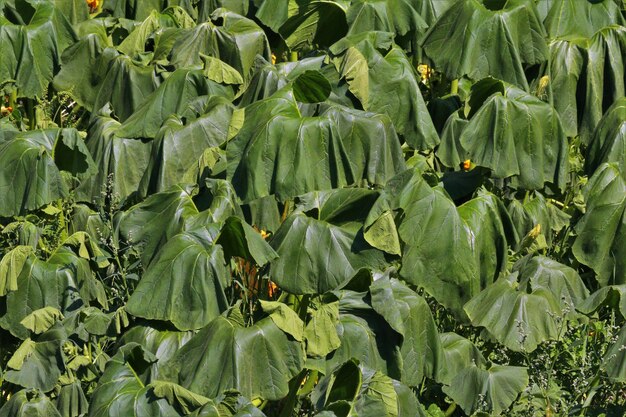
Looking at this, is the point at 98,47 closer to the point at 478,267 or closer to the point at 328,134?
the point at 328,134

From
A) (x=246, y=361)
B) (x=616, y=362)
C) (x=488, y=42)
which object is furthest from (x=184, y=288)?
(x=488, y=42)

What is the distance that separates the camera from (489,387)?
4051mm

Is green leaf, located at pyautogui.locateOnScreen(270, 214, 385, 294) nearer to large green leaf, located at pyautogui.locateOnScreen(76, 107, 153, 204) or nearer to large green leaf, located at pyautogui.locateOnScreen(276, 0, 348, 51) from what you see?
large green leaf, located at pyautogui.locateOnScreen(76, 107, 153, 204)

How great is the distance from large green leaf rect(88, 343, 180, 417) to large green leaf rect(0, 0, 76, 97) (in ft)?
6.83

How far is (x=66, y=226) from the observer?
5141 millimetres

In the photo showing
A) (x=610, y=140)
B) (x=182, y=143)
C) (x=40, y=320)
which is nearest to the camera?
(x=40, y=320)

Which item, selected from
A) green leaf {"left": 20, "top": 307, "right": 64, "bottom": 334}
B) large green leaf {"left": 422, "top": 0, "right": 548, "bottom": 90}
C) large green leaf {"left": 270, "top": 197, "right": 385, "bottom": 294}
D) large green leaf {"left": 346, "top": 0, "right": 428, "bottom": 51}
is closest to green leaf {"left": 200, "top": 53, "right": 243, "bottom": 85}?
large green leaf {"left": 346, "top": 0, "right": 428, "bottom": 51}

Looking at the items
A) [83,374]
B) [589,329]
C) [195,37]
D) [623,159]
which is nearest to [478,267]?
[589,329]

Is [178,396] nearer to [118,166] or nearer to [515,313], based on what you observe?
[515,313]

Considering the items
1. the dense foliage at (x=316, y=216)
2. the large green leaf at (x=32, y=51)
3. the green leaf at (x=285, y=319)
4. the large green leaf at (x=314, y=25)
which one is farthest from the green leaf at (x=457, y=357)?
the large green leaf at (x=32, y=51)

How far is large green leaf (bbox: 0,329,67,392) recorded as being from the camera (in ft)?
13.6

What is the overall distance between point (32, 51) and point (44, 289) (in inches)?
62.3

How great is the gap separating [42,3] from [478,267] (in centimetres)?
256

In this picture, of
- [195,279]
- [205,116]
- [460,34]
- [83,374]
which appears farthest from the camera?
[460,34]
